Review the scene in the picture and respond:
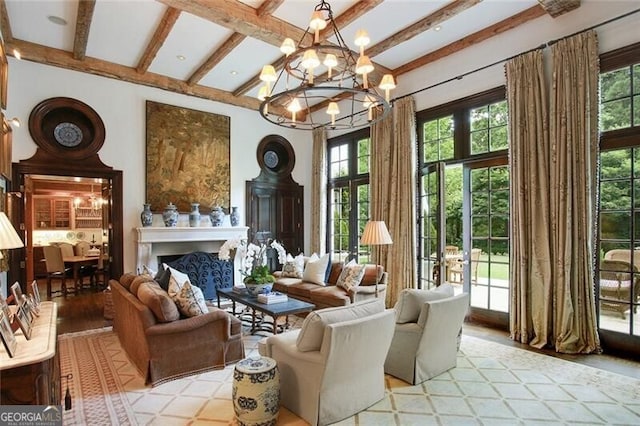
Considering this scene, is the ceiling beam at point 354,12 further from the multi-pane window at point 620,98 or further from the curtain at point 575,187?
the multi-pane window at point 620,98

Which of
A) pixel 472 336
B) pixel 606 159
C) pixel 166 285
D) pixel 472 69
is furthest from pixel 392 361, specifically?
pixel 472 69

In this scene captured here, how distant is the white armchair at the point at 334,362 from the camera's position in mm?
2562

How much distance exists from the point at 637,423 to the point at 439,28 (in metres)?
4.75

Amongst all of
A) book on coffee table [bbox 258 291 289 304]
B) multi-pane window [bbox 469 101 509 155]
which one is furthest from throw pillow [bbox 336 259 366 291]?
multi-pane window [bbox 469 101 509 155]

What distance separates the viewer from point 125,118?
6262 mm

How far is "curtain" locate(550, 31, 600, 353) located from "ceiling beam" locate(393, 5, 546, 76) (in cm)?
62

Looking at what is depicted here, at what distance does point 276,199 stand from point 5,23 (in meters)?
5.08

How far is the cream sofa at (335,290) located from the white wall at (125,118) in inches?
93.1

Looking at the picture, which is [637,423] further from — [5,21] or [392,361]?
[5,21]

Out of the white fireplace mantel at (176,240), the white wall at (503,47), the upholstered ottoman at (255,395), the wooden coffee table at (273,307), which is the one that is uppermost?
the white wall at (503,47)

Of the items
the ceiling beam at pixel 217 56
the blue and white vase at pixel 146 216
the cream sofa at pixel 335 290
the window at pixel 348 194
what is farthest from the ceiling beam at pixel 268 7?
the blue and white vase at pixel 146 216

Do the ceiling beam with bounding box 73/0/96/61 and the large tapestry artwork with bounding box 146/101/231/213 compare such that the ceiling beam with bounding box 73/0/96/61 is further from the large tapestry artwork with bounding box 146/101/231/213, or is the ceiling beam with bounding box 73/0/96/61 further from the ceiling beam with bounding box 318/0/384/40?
the ceiling beam with bounding box 318/0/384/40

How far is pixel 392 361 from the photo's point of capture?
3445mm

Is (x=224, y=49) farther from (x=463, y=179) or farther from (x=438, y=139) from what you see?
(x=463, y=179)
